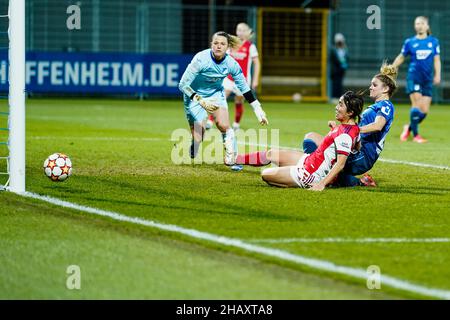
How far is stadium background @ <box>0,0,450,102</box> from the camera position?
31.7 metres

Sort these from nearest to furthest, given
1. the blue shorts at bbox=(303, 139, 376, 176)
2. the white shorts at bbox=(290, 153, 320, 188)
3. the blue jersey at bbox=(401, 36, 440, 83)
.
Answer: the white shorts at bbox=(290, 153, 320, 188), the blue shorts at bbox=(303, 139, 376, 176), the blue jersey at bbox=(401, 36, 440, 83)

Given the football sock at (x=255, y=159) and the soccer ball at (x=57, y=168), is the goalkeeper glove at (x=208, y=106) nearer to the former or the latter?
the football sock at (x=255, y=159)

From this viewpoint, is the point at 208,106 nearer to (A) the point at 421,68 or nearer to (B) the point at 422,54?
(A) the point at 421,68

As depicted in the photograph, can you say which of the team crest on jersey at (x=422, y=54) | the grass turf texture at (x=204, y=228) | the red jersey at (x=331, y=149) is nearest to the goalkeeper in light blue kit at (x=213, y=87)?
the grass turf texture at (x=204, y=228)

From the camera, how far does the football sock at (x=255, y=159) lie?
40.0 ft

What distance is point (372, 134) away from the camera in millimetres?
11078

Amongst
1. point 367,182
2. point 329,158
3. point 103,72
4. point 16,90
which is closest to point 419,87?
point 367,182

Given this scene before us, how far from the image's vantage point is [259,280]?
638 centimetres

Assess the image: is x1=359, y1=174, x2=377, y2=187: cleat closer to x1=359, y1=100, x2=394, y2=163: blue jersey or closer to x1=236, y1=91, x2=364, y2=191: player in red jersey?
x1=359, y1=100, x2=394, y2=163: blue jersey

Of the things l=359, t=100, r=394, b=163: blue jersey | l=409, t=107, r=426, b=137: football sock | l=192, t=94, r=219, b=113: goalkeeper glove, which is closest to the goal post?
l=192, t=94, r=219, b=113: goalkeeper glove

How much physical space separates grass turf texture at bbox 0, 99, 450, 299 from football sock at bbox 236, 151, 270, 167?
6.6 inches

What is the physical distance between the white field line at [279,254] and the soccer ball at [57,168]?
4.81ft

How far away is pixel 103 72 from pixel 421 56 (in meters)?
13.7
